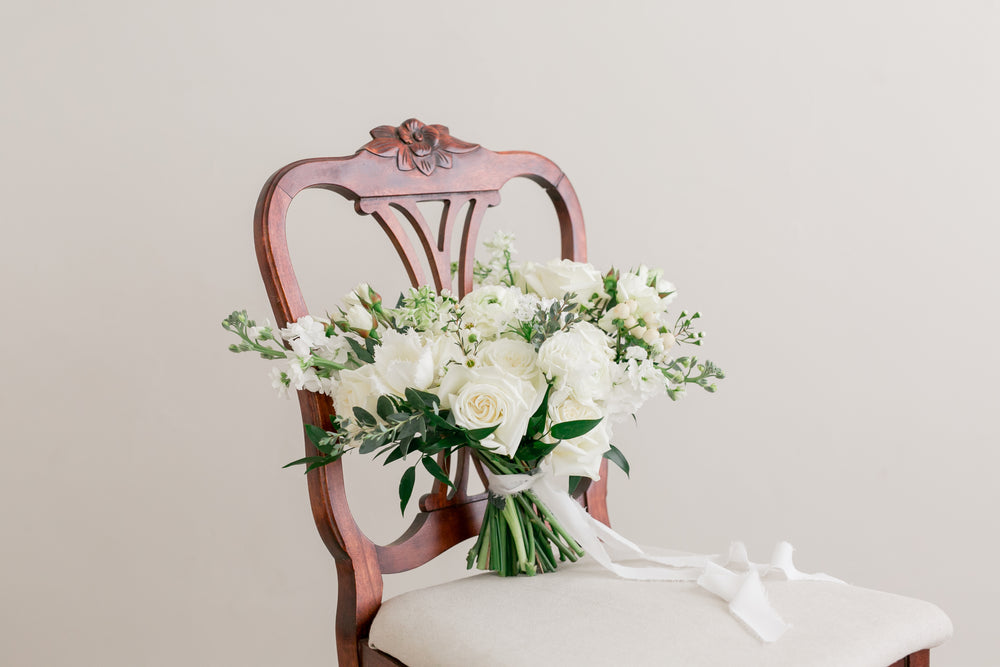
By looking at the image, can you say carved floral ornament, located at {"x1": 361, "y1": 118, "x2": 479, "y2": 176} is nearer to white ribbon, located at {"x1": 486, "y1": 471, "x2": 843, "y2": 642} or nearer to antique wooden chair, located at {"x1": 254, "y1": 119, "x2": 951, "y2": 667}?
A: antique wooden chair, located at {"x1": 254, "y1": 119, "x2": 951, "y2": 667}

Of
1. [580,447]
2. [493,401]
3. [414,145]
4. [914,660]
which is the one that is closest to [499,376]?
[493,401]

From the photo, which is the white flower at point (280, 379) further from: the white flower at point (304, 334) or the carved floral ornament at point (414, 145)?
the carved floral ornament at point (414, 145)

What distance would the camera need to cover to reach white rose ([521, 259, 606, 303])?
44.9 inches

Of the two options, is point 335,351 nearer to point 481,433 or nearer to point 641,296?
point 481,433

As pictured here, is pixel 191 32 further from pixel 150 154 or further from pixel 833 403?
pixel 833 403

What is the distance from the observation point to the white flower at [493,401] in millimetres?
977

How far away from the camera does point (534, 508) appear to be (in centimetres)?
115

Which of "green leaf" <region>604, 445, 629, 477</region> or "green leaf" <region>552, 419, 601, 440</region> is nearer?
"green leaf" <region>552, 419, 601, 440</region>

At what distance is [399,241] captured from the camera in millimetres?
1213

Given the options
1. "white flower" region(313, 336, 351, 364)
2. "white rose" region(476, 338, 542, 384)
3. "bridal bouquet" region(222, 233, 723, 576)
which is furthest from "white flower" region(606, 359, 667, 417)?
"white flower" region(313, 336, 351, 364)

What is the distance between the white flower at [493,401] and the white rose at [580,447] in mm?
42

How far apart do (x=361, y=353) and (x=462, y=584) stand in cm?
31

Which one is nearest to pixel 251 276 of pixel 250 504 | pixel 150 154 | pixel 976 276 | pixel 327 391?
pixel 150 154

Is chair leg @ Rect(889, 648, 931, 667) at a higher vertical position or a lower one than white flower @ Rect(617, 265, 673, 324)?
lower
